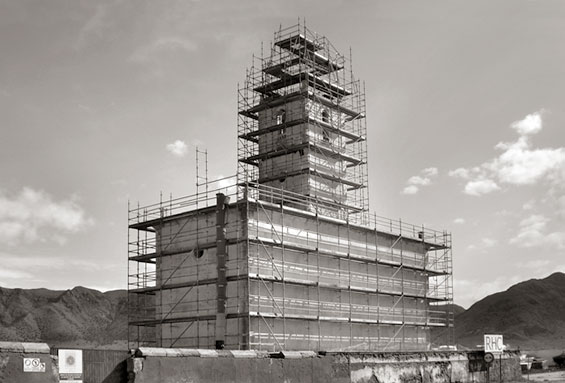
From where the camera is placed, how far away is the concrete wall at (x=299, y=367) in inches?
892

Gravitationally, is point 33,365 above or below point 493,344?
above

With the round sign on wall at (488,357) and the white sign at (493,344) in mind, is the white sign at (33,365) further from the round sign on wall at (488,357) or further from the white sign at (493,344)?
the round sign on wall at (488,357)

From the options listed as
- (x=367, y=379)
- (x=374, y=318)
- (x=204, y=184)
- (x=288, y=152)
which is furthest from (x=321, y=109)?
(x=367, y=379)

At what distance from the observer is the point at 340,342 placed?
1490 inches

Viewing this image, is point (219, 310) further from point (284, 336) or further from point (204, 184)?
point (204, 184)

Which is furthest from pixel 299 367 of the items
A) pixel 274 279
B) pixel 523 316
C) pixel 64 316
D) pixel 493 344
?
pixel 64 316

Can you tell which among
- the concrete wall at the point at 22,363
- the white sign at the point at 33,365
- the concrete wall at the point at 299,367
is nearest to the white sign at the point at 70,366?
the concrete wall at the point at 22,363

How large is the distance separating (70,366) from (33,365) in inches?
55.1

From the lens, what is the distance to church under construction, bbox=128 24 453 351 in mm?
33875

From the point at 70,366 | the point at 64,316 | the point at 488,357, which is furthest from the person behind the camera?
the point at 64,316

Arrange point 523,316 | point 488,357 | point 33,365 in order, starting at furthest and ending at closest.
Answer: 1. point 523,316
2. point 488,357
3. point 33,365

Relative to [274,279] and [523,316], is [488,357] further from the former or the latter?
[523,316]

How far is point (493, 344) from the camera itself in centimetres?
3803

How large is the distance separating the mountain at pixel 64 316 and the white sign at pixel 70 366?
82.9 metres
